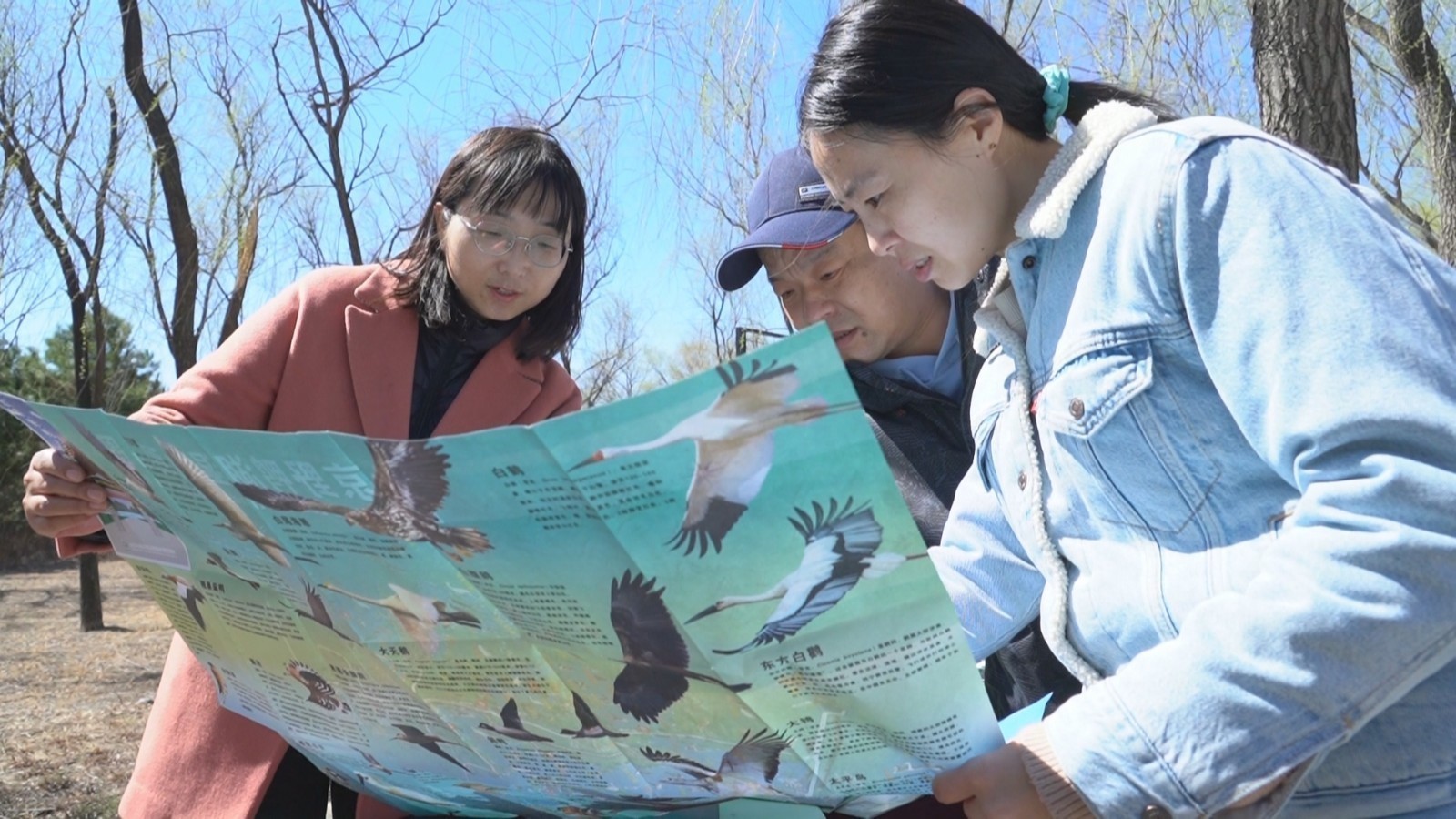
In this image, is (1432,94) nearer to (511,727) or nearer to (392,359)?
(392,359)

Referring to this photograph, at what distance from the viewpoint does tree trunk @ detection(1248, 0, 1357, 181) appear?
3.17 meters

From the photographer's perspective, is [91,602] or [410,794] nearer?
[410,794]

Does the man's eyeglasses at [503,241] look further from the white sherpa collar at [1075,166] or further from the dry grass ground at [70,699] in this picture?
the dry grass ground at [70,699]

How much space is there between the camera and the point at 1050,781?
2.91 feet

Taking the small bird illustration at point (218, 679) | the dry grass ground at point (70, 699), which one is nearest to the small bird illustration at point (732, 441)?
the small bird illustration at point (218, 679)

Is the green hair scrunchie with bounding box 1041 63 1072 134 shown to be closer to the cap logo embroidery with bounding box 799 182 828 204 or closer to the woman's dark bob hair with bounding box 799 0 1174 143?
the woman's dark bob hair with bounding box 799 0 1174 143

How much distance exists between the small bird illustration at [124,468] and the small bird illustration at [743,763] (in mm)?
573

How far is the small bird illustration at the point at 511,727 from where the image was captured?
42.8 inches

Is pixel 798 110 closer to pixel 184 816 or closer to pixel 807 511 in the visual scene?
pixel 807 511

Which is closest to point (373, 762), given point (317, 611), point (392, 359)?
point (317, 611)

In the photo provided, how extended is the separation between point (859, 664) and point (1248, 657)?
267 mm

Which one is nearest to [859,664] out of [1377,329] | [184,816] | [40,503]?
[1377,329]

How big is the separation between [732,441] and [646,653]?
9.8 inches

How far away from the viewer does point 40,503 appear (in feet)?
4.58
